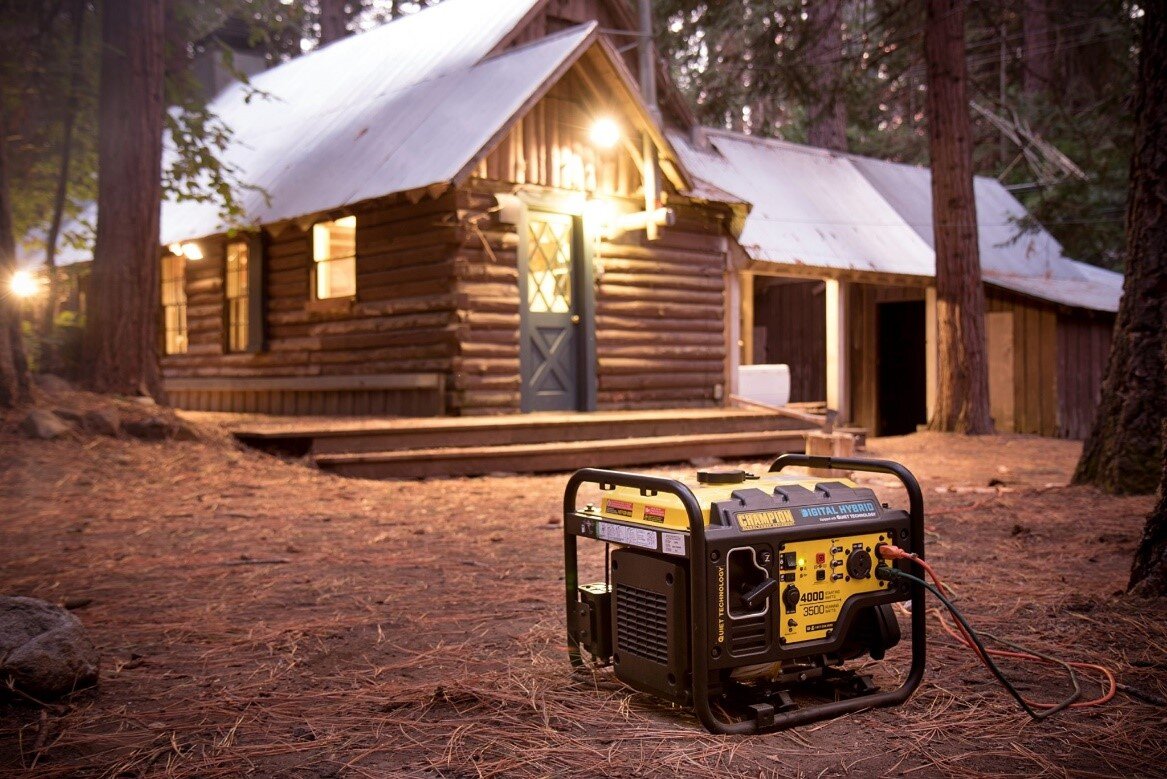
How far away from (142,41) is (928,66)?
12.9m

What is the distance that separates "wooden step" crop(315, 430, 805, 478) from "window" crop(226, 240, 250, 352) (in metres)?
7.24

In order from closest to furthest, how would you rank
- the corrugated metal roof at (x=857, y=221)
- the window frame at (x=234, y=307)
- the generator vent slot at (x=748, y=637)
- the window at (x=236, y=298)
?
the generator vent slot at (x=748, y=637), the window frame at (x=234, y=307), the window at (x=236, y=298), the corrugated metal roof at (x=857, y=221)

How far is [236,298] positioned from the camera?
17.8 meters

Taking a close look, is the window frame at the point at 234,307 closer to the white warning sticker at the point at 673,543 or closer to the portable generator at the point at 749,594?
the portable generator at the point at 749,594

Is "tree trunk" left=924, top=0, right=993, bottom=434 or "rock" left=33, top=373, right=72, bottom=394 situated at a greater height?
"tree trunk" left=924, top=0, right=993, bottom=434

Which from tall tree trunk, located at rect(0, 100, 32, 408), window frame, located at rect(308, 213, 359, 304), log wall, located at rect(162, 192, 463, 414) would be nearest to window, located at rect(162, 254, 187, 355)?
log wall, located at rect(162, 192, 463, 414)

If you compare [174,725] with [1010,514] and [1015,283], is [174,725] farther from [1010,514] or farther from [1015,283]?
[1015,283]

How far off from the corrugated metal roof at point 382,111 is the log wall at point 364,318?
1.82 feet

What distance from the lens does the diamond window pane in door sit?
46.5ft

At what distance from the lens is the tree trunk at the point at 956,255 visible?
18.0 metres

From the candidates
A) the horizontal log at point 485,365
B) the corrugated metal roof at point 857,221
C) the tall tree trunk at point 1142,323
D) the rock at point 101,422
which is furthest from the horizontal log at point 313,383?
the tall tree trunk at point 1142,323

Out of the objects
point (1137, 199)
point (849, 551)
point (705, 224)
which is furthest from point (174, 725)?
point (705, 224)

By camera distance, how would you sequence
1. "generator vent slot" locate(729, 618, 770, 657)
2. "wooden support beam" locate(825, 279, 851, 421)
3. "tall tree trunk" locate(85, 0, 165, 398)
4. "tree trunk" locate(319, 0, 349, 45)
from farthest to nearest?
"tree trunk" locate(319, 0, 349, 45), "wooden support beam" locate(825, 279, 851, 421), "tall tree trunk" locate(85, 0, 165, 398), "generator vent slot" locate(729, 618, 770, 657)

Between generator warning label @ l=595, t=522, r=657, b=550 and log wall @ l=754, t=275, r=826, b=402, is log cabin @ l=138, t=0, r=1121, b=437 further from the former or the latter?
generator warning label @ l=595, t=522, r=657, b=550
